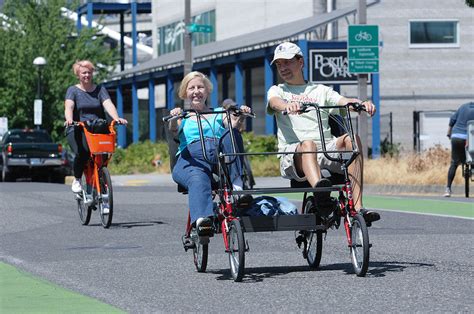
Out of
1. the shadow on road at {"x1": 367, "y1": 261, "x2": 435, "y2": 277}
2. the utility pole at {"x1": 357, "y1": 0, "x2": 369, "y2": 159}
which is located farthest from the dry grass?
the shadow on road at {"x1": 367, "y1": 261, "x2": 435, "y2": 277}

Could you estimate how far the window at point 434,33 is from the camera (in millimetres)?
52000

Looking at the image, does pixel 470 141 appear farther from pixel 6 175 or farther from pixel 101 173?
pixel 6 175

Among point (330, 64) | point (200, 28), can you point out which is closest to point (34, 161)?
point (200, 28)

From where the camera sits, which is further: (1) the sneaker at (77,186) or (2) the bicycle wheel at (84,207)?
(1) the sneaker at (77,186)

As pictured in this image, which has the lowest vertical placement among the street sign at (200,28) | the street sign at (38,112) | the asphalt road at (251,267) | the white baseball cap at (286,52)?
the asphalt road at (251,267)

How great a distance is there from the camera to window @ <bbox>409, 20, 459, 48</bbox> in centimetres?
5200

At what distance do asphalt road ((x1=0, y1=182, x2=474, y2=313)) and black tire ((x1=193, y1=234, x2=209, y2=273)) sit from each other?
0.23 feet

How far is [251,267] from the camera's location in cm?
1117

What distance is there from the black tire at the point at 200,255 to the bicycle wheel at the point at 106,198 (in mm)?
4885

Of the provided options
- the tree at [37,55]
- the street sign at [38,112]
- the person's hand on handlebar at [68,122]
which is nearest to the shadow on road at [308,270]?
the person's hand on handlebar at [68,122]

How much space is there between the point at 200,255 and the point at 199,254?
4 cm

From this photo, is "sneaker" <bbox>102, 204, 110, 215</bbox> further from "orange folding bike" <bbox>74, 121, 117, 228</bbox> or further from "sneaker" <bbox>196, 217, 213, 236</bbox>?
"sneaker" <bbox>196, 217, 213, 236</bbox>

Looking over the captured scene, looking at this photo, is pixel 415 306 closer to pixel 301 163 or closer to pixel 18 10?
pixel 301 163

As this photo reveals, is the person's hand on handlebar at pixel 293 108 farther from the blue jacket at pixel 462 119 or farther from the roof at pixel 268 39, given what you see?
the roof at pixel 268 39
